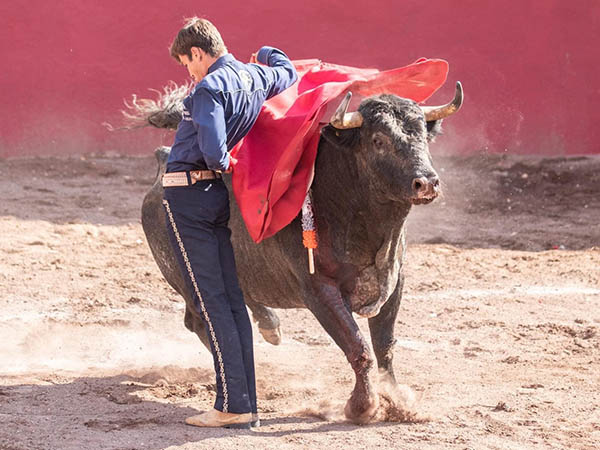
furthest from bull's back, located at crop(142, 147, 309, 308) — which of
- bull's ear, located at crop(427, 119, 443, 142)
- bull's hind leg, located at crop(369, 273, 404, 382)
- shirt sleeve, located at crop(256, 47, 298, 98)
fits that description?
bull's ear, located at crop(427, 119, 443, 142)

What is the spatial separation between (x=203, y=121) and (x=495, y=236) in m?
6.05

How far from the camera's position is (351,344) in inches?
197

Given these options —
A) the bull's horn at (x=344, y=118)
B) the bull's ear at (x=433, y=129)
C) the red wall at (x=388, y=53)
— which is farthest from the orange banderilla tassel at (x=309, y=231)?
the red wall at (x=388, y=53)

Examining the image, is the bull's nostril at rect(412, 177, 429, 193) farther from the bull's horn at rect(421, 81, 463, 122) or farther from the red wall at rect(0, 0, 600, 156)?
the red wall at rect(0, 0, 600, 156)

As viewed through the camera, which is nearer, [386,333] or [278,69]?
[278,69]

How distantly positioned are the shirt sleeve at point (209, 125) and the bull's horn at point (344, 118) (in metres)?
0.63

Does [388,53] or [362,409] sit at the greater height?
[388,53]

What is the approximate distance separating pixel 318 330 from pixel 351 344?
8.12ft

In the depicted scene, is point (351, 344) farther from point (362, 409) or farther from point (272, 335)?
point (272, 335)

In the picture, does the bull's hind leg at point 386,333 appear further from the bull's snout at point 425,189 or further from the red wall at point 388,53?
the red wall at point 388,53

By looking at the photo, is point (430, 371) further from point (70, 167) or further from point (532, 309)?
point (70, 167)

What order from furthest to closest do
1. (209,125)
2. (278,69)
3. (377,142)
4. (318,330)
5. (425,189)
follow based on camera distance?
1. (318,330)
2. (278,69)
3. (377,142)
4. (425,189)
5. (209,125)

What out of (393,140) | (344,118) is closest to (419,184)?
(393,140)

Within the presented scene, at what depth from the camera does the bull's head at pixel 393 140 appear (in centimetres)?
478
